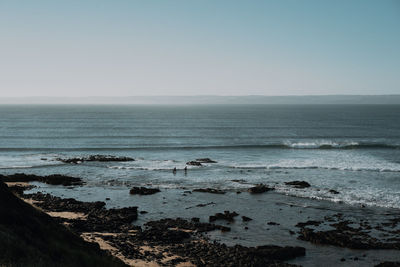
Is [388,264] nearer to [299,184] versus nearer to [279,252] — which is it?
[279,252]

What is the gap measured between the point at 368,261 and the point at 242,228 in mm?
7262

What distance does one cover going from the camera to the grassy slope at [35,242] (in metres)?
11.0

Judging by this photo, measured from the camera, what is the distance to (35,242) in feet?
41.5

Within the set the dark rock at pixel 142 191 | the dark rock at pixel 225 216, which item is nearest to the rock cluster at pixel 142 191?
the dark rock at pixel 142 191

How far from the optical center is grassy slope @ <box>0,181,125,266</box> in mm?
10977

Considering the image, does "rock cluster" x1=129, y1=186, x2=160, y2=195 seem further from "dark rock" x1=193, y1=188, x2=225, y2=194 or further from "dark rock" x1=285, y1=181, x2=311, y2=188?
"dark rock" x1=285, y1=181, x2=311, y2=188

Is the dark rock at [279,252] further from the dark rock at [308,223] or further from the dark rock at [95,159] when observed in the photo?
the dark rock at [95,159]

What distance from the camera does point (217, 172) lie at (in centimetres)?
4047

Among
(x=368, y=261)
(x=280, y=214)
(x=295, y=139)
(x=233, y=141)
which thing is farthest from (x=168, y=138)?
(x=368, y=261)

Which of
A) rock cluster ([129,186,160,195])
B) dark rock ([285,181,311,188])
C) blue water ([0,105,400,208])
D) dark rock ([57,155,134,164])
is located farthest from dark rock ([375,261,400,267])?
dark rock ([57,155,134,164])

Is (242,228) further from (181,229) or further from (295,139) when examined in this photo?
(295,139)

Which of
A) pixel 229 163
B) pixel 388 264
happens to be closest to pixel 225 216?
pixel 388 264

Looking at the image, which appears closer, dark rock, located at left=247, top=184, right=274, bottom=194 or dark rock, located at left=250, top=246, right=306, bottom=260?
dark rock, located at left=250, top=246, right=306, bottom=260

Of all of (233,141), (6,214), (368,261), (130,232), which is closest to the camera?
(6,214)
